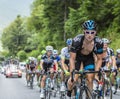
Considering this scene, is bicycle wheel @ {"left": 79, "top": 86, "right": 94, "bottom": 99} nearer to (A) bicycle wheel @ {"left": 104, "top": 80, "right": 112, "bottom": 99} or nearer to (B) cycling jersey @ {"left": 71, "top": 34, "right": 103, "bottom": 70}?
(B) cycling jersey @ {"left": 71, "top": 34, "right": 103, "bottom": 70}

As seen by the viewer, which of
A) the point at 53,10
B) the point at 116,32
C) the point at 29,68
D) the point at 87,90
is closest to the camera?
the point at 87,90

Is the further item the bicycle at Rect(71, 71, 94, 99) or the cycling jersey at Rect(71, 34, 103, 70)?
the cycling jersey at Rect(71, 34, 103, 70)

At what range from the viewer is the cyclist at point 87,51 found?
9070 millimetres

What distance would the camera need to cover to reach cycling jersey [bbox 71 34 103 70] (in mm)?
9312

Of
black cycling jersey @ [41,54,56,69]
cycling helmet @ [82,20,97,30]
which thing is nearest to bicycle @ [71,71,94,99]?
cycling helmet @ [82,20,97,30]

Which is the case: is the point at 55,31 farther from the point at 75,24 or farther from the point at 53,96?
the point at 53,96

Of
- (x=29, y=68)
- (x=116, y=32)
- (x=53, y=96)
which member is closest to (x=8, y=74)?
(x=116, y=32)

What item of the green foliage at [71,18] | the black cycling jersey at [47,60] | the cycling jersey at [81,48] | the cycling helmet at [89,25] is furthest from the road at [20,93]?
the green foliage at [71,18]

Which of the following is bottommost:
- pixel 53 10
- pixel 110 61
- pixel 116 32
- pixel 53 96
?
pixel 53 96

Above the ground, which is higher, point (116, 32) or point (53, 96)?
point (116, 32)

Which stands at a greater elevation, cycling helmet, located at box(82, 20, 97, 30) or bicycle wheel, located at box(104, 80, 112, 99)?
cycling helmet, located at box(82, 20, 97, 30)

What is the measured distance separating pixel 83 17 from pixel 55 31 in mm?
19874

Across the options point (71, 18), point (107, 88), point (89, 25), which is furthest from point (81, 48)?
point (71, 18)

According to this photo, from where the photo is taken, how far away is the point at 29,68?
27125 mm
